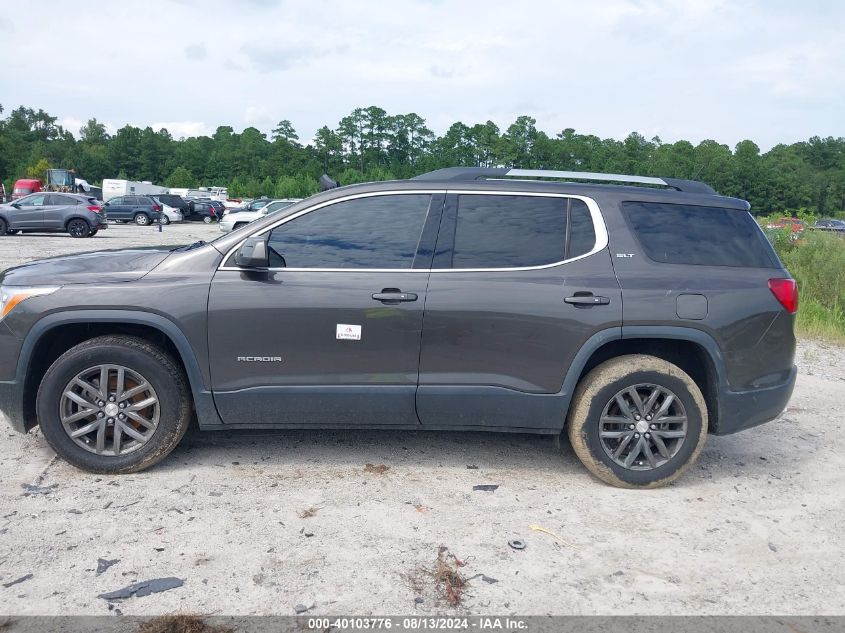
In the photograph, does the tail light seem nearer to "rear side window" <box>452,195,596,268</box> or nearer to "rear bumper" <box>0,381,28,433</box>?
"rear side window" <box>452,195,596,268</box>

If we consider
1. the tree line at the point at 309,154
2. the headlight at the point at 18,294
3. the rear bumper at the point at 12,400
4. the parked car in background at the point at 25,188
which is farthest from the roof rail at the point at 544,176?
the parked car in background at the point at 25,188

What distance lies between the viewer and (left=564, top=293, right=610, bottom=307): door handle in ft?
13.6

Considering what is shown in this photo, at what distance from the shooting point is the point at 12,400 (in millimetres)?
4098

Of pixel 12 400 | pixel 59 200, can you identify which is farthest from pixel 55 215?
pixel 12 400

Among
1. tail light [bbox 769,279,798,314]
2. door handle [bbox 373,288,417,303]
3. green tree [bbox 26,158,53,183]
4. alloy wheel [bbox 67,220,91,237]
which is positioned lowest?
alloy wheel [bbox 67,220,91,237]

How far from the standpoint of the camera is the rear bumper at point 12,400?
4.09 metres

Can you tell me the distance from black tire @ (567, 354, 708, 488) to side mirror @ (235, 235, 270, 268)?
2.04 m

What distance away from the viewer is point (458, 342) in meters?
4.12

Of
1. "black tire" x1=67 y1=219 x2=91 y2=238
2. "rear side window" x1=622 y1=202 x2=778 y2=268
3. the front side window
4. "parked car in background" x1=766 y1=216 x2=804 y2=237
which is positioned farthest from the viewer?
"black tire" x1=67 y1=219 x2=91 y2=238

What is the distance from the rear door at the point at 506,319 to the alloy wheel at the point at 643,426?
334 mm

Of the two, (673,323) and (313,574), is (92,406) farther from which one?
(673,323)

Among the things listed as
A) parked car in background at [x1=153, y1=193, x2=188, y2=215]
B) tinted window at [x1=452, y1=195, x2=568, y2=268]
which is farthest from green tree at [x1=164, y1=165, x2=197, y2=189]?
tinted window at [x1=452, y1=195, x2=568, y2=268]

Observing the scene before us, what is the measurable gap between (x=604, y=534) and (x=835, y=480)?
77.2 inches

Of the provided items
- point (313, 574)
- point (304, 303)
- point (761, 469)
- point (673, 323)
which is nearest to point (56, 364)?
point (304, 303)
